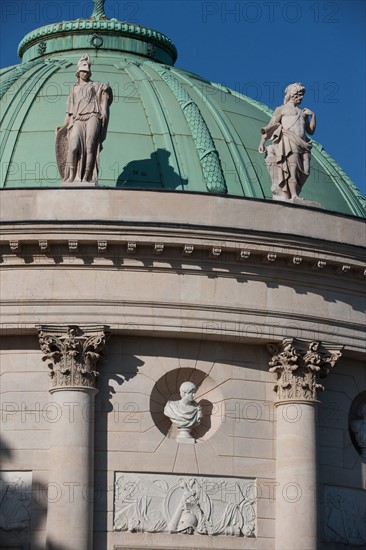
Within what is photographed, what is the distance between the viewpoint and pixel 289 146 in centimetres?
4094

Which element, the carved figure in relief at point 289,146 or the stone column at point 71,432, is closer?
the stone column at point 71,432

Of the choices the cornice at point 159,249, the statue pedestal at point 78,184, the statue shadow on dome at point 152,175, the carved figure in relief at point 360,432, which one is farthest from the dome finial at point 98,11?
the carved figure in relief at point 360,432

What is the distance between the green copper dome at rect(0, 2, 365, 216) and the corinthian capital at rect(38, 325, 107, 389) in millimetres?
3901

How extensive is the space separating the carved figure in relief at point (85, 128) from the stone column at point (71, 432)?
3.70m

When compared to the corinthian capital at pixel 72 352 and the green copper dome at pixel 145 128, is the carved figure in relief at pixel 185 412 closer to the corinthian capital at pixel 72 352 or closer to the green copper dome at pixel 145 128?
the corinthian capital at pixel 72 352

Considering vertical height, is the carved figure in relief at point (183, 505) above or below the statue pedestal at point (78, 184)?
below

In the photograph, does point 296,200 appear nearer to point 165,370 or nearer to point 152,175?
point 152,175

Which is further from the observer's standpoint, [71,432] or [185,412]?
[185,412]

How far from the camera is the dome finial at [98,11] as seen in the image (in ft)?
167

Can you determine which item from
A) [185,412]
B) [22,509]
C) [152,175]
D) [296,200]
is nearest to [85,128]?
[152,175]

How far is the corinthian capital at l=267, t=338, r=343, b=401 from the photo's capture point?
39750mm

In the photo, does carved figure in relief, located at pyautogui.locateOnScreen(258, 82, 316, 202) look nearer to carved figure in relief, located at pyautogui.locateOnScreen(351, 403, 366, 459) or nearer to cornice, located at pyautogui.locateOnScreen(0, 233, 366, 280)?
cornice, located at pyautogui.locateOnScreen(0, 233, 366, 280)

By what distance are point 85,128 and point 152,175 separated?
3553mm

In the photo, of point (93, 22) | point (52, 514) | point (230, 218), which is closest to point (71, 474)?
point (52, 514)
